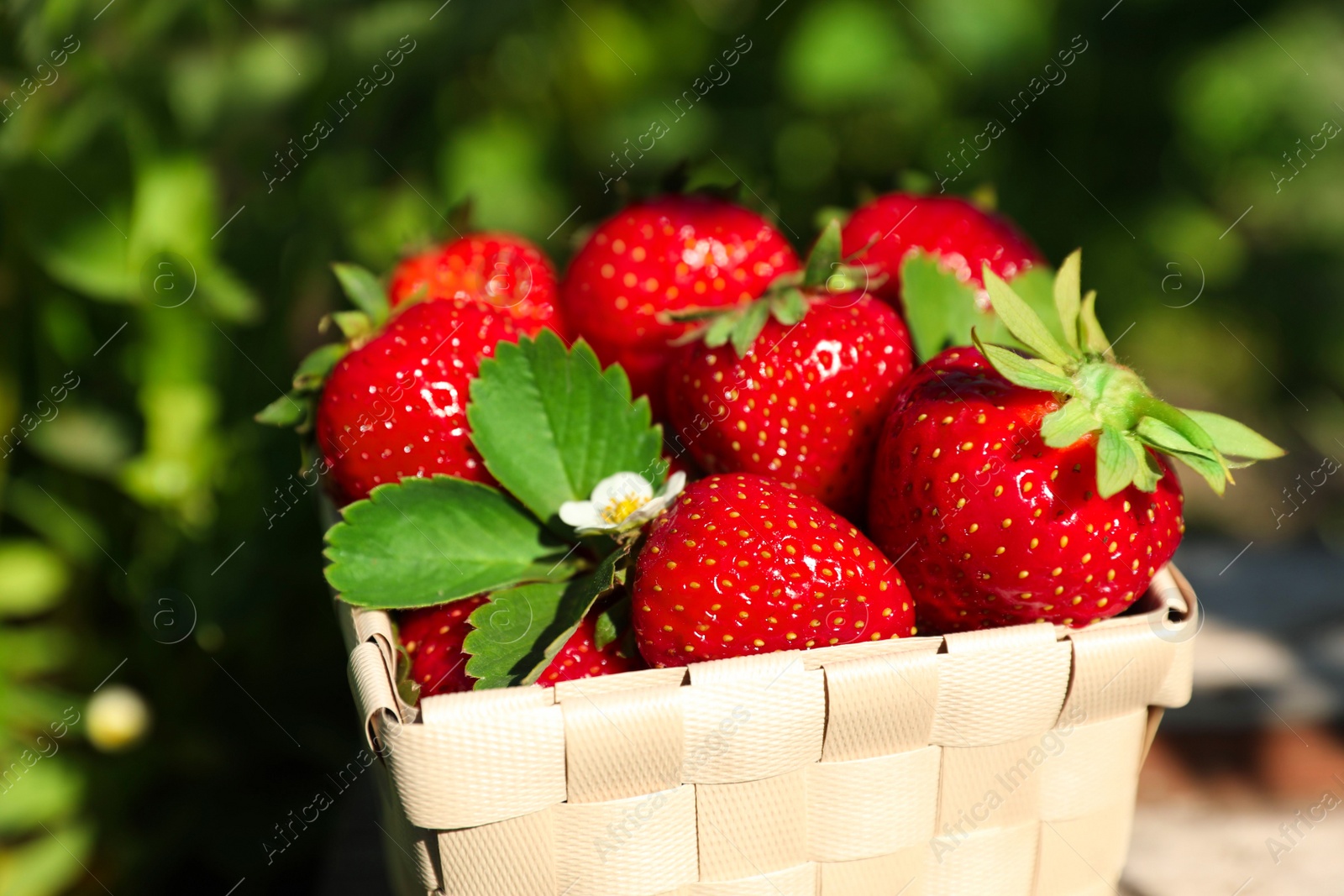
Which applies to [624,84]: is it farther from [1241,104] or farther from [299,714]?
[299,714]

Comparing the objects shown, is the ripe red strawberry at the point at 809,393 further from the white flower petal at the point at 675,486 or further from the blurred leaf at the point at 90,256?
the blurred leaf at the point at 90,256

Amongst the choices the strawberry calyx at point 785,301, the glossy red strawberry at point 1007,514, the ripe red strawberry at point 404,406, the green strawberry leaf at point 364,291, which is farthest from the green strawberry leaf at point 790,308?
the green strawberry leaf at point 364,291

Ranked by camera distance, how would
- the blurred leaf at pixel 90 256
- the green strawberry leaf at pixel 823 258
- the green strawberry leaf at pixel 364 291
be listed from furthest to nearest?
the blurred leaf at pixel 90 256
the green strawberry leaf at pixel 364 291
the green strawberry leaf at pixel 823 258

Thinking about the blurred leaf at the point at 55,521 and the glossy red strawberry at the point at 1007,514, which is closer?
the glossy red strawberry at the point at 1007,514

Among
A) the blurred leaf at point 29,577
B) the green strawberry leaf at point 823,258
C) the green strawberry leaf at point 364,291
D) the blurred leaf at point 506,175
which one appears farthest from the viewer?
the blurred leaf at point 506,175

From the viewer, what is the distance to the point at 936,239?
871 mm

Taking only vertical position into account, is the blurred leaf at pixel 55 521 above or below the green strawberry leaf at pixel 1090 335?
above

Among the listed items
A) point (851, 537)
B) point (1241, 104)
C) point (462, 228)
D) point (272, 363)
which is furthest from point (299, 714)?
point (1241, 104)

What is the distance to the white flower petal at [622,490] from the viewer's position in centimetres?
70

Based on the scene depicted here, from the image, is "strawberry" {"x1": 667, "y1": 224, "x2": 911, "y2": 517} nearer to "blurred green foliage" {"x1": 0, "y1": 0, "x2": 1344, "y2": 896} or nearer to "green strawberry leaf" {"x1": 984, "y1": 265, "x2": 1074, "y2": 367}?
"green strawberry leaf" {"x1": 984, "y1": 265, "x2": 1074, "y2": 367}

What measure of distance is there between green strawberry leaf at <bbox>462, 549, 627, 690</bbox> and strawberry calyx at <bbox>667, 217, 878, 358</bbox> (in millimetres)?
165

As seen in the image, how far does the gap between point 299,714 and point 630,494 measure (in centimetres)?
77

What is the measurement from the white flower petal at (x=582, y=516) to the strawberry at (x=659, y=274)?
182mm

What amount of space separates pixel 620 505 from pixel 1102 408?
11.5 inches
